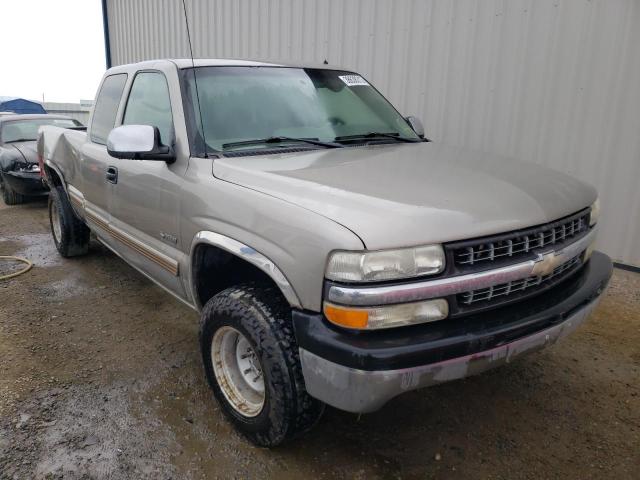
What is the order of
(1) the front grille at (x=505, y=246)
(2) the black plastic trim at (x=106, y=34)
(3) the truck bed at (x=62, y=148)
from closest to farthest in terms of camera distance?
(1) the front grille at (x=505, y=246), (3) the truck bed at (x=62, y=148), (2) the black plastic trim at (x=106, y=34)

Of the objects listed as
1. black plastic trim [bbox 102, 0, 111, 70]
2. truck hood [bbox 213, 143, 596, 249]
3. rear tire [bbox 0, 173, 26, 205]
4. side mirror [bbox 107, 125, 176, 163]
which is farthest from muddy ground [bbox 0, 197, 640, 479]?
black plastic trim [bbox 102, 0, 111, 70]

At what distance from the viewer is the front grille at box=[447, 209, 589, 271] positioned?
6.21 feet

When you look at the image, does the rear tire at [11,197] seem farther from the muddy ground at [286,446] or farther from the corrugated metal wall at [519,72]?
the corrugated metal wall at [519,72]

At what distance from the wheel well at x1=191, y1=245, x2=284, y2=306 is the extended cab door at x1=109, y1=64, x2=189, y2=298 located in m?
0.13

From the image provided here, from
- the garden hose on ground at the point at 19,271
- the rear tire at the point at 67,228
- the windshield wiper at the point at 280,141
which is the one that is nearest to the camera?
the windshield wiper at the point at 280,141

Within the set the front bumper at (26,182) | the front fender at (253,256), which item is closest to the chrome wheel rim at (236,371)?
the front fender at (253,256)

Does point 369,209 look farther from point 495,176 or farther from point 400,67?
point 400,67

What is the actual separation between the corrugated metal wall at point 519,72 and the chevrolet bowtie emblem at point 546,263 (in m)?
3.06

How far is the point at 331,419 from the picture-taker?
8.64 ft

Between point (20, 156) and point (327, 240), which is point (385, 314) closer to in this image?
point (327, 240)

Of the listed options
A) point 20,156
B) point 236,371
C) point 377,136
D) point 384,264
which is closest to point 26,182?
point 20,156

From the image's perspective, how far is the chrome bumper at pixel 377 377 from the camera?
1.79 metres

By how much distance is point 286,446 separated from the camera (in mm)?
2402

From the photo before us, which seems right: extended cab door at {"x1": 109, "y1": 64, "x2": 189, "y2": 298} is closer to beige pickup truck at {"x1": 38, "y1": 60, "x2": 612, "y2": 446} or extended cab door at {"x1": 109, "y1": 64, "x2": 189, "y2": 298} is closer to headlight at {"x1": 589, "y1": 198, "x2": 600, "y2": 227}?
beige pickup truck at {"x1": 38, "y1": 60, "x2": 612, "y2": 446}
